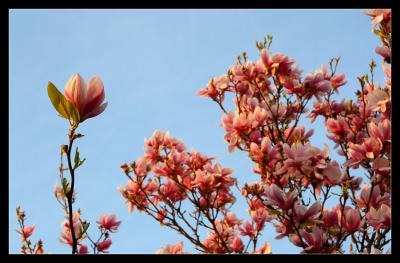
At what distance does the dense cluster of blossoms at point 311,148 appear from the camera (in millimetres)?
2188

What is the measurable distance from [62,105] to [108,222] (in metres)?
2.12

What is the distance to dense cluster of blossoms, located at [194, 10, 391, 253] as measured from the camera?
2.19m

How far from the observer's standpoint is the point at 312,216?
83.7 inches

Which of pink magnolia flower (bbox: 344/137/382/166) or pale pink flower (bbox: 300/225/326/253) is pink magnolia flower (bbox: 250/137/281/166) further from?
pale pink flower (bbox: 300/225/326/253)

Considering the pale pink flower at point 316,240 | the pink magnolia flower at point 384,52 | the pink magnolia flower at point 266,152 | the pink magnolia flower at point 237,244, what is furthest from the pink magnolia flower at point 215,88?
the pale pink flower at point 316,240

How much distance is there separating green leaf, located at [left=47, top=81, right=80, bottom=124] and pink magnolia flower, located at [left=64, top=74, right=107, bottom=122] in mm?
22

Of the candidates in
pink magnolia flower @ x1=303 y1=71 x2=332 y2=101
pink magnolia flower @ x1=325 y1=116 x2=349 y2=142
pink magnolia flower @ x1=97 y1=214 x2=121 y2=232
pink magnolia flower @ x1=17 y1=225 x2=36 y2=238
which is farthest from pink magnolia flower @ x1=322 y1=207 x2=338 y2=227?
pink magnolia flower @ x1=17 y1=225 x2=36 y2=238

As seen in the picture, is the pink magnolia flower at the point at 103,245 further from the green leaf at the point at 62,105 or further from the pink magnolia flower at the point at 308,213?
the green leaf at the point at 62,105

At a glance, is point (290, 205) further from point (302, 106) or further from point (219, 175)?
point (302, 106)

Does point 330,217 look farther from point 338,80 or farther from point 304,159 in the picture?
point 338,80

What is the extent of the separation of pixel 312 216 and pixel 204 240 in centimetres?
134
